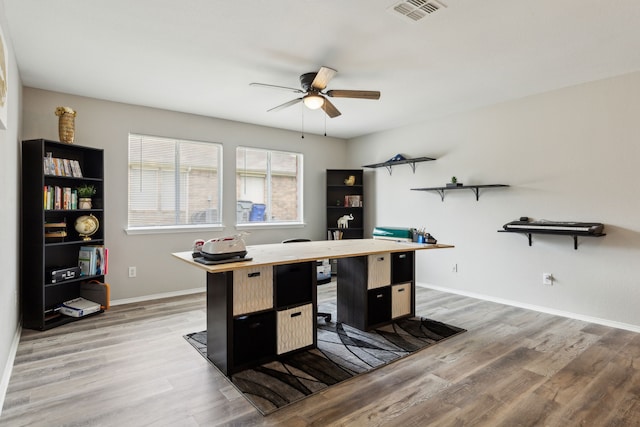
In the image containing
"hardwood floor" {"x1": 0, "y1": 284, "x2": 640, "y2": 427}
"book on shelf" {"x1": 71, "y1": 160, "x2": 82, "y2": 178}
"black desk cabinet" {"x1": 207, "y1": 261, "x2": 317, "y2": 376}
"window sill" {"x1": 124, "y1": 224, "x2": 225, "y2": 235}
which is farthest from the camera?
"window sill" {"x1": 124, "y1": 224, "x2": 225, "y2": 235}

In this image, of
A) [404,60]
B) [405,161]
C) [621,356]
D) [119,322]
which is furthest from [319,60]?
[621,356]

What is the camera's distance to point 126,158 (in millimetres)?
4297

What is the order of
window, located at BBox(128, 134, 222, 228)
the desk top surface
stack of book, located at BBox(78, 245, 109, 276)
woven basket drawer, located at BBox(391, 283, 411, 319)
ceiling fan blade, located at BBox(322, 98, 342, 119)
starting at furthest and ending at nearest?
window, located at BBox(128, 134, 222, 228), stack of book, located at BBox(78, 245, 109, 276), woven basket drawer, located at BBox(391, 283, 411, 319), ceiling fan blade, located at BBox(322, 98, 342, 119), the desk top surface

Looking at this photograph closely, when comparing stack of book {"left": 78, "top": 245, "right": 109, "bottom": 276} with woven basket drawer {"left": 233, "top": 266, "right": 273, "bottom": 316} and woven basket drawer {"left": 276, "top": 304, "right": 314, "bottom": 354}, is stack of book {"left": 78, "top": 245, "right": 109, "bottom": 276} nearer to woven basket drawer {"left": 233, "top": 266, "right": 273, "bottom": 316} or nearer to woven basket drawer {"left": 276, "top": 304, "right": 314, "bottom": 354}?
woven basket drawer {"left": 233, "top": 266, "right": 273, "bottom": 316}

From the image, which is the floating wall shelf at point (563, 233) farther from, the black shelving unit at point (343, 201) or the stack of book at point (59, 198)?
the stack of book at point (59, 198)

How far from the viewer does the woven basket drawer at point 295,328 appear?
106 inches

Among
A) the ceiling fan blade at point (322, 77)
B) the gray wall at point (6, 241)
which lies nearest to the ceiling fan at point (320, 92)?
the ceiling fan blade at point (322, 77)

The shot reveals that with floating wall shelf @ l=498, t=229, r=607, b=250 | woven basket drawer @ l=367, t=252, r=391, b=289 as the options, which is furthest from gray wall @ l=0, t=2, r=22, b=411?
floating wall shelf @ l=498, t=229, r=607, b=250

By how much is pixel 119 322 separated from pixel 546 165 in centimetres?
487

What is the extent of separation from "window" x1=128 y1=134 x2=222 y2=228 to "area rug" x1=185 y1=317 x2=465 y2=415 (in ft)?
6.62

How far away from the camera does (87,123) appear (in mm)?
4066

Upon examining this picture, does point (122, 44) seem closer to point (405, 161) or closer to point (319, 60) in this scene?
point (319, 60)

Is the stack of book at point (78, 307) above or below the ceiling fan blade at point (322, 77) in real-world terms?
below

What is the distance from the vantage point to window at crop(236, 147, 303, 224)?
5.34 meters
